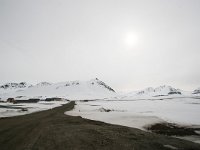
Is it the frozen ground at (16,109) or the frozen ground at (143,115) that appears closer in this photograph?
the frozen ground at (143,115)

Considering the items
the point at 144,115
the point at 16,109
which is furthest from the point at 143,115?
the point at 16,109

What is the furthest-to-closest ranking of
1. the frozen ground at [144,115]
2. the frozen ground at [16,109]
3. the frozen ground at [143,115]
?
the frozen ground at [16,109]
the frozen ground at [143,115]
the frozen ground at [144,115]

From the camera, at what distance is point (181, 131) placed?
18.8 m

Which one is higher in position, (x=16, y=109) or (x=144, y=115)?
(x=16, y=109)

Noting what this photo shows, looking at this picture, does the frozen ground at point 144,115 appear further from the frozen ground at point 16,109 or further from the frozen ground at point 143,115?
the frozen ground at point 16,109

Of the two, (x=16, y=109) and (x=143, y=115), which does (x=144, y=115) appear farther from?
(x=16, y=109)

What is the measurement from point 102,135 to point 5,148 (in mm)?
6927

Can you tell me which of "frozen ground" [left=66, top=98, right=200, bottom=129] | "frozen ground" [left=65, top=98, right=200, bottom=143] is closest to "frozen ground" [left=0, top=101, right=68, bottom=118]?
"frozen ground" [left=65, top=98, right=200, bottom=143]

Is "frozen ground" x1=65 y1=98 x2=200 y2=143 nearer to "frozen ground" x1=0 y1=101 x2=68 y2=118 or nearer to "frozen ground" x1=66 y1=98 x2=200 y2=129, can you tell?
"frozen ground" x1=66 y1=98 x2=200 y2=129

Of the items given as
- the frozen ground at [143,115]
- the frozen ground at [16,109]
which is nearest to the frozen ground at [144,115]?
the frozen ground at [143,115]

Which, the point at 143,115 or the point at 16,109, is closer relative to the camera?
the point at 143,115

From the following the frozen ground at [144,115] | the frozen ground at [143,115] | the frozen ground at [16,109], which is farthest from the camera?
the frozen ground at [16,109]

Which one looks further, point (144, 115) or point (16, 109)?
point (16, 109)

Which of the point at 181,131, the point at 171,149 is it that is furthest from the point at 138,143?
the point at 181,131
